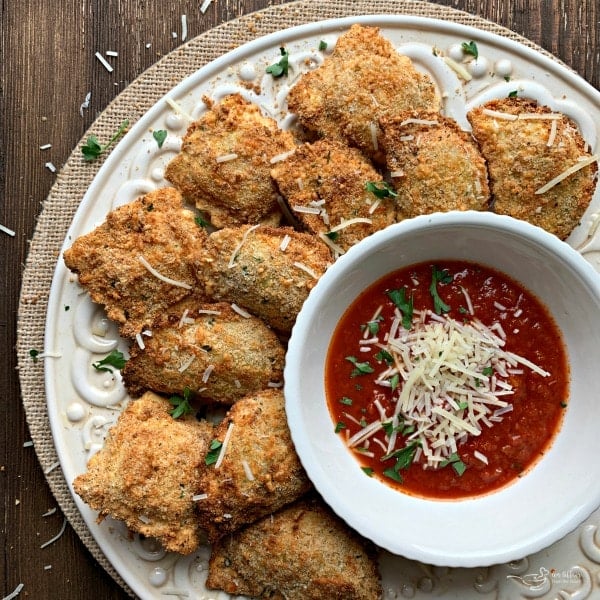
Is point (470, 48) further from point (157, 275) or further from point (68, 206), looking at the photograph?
point (68, 206)

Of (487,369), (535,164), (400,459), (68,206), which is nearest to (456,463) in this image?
(400,459)

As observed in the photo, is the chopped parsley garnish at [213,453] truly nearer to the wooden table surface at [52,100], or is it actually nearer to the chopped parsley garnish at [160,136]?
the wooden table surface at [52,100]

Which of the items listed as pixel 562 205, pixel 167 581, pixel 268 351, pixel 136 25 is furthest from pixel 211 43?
pixel 167 581

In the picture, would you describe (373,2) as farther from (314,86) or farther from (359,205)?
(359,205)

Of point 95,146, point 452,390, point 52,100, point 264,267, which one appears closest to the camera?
point 452,390

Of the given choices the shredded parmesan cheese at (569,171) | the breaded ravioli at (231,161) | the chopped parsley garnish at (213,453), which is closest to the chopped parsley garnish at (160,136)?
the breaded ravioli at (231,161)
